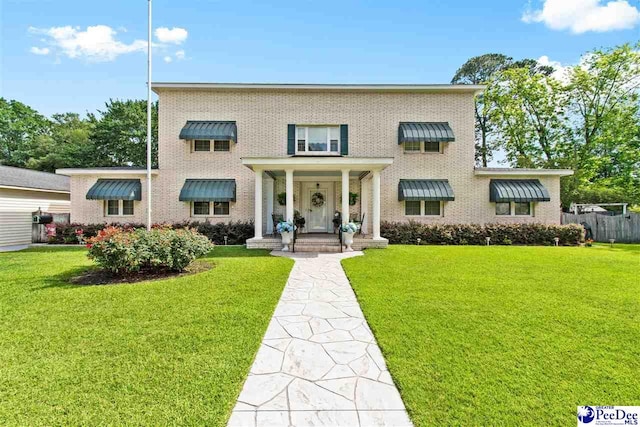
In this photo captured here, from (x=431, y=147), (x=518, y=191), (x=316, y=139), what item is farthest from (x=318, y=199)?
(x=518, y=191)

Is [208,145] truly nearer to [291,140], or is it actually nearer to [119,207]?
[291,140]

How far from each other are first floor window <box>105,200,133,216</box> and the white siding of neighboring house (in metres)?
4.38

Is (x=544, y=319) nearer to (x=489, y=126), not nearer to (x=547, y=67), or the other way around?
(x=489, y=126)

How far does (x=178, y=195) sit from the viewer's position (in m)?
15.6

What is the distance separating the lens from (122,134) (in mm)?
29859

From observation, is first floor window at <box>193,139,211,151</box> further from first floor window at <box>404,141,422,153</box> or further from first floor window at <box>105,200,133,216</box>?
first floor window at <box>404,141,422,153</box>

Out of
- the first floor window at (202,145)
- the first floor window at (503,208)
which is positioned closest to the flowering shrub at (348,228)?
the first floor window at (202,145)

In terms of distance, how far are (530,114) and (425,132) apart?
1669 cm

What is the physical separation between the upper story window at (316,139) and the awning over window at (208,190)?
427 centimetres

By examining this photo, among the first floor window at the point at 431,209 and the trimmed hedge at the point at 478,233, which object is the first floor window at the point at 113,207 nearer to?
the trimmed hedge at the point at 478,233

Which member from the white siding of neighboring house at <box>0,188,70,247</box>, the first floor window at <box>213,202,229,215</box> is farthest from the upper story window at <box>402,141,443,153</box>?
the white siding of neighboring house at <box>0,188,70,247</box>

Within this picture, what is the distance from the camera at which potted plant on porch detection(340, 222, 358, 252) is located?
11.7m

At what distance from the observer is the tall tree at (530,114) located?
78.8 ft

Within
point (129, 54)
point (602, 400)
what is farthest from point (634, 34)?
point (129, 54)
